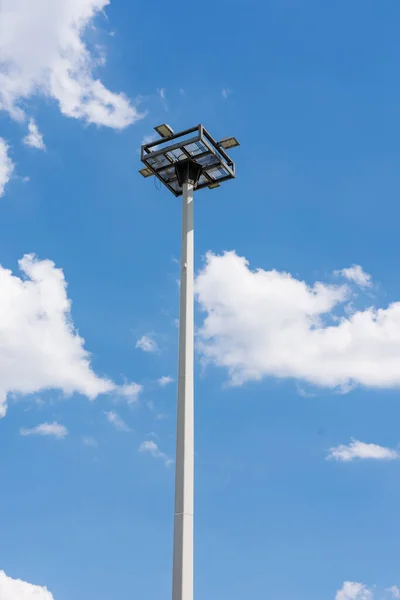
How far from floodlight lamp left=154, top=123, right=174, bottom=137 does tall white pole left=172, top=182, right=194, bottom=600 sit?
10.8 feet

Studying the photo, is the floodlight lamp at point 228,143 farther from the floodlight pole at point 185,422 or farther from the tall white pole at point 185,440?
the tall white pole at point 185,440

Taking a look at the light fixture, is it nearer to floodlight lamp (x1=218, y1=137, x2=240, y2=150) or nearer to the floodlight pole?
the floodlight pole

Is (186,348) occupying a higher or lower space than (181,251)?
lower

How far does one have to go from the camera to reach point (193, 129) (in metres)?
24.6

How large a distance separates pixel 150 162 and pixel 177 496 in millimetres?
12439

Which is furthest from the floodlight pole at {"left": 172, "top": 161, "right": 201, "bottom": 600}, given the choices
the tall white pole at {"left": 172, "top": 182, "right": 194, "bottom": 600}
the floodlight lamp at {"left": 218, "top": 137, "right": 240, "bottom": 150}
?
the floodlight lamp at {"left": 218, "top": 137, "right": 240, "bottom": 150}

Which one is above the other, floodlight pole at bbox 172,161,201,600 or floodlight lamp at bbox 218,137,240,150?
floodlight lamp at bbox 218,137,240,150

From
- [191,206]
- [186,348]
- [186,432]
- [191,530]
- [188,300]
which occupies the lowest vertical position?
[191,530]

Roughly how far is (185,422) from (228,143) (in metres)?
11.0

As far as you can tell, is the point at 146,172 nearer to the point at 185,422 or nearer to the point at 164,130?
the point at 164,130

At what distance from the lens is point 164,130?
82.2ft

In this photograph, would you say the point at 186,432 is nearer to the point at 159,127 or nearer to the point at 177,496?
the point at 177,496

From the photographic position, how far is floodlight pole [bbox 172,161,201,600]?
62.0ft

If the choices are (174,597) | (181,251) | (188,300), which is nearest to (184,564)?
(174,597)
